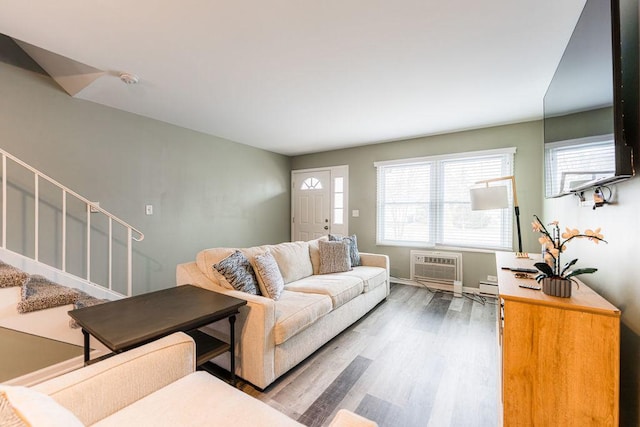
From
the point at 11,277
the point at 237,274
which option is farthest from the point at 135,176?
the point at 237,274

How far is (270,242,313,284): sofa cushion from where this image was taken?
2.77 meters

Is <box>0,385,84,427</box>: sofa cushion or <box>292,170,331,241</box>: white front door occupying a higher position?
<box>292,170,331,241</box>: white front door

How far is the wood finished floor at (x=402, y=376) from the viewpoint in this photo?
162 cm

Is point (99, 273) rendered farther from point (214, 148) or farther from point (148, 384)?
point (148, 384)

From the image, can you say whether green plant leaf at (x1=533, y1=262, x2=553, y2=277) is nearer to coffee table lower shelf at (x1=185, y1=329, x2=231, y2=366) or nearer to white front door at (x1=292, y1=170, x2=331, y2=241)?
coffee table lower shelf at (x1=185, y1=329, x2=231, y2=366)

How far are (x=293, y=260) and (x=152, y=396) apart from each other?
190 cm

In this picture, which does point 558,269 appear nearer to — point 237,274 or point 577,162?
point 577,162

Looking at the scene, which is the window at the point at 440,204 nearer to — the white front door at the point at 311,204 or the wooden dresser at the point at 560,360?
the white front door at the point at 311,204

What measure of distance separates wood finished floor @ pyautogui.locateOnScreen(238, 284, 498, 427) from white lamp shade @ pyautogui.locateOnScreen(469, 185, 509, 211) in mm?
1273

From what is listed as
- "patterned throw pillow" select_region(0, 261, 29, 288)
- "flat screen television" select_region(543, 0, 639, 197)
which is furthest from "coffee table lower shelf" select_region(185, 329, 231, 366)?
"flat screen television" select_region(543, 0, 639, 197)

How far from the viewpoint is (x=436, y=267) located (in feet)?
13.3

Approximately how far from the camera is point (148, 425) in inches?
35.5

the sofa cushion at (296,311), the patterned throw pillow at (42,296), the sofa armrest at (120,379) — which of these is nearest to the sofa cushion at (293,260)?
the sofa cushion at (296,311)

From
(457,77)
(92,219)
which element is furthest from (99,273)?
(457,77)
